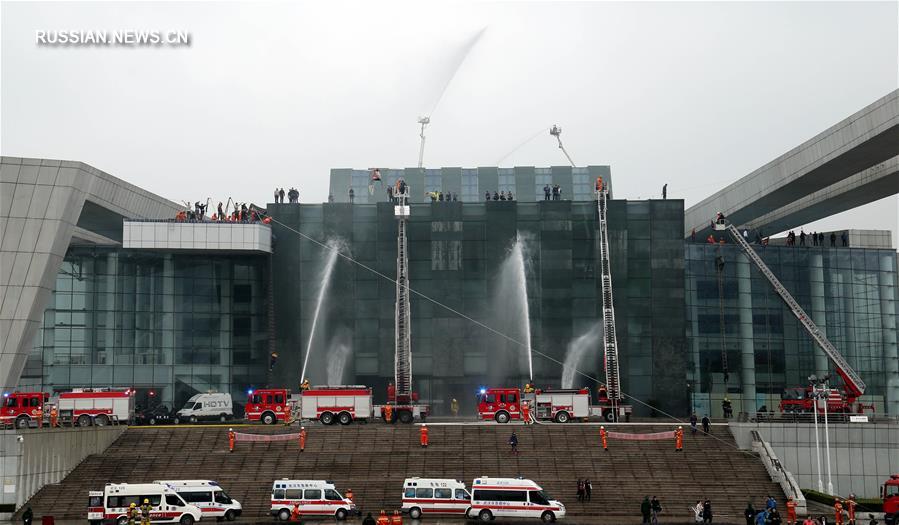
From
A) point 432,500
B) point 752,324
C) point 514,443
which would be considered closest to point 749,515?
point 432,500

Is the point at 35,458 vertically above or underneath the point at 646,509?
above

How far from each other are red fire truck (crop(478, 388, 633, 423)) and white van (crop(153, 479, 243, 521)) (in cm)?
2435

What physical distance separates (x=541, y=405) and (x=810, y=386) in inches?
1041

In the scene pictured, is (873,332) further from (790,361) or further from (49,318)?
(49,318)

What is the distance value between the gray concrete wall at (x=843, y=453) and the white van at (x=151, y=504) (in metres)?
35.1

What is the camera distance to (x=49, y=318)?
8950 centimetres

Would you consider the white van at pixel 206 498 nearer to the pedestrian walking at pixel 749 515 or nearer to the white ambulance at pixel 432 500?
the white ambulance at pixel 432 500

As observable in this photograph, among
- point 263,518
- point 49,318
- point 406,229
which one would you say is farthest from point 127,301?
point 263,518

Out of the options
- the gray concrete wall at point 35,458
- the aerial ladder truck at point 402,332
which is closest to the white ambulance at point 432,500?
the aerial ladder truck at point 402,332

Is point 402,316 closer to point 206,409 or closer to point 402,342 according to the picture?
point 402,342

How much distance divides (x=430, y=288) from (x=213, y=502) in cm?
3885

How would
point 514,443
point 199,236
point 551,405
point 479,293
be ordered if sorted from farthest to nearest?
1. point 199,236
2. point 479,293
3. point 551,405
4. point 514,443

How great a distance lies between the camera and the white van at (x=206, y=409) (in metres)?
78.9

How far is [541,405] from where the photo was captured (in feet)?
236
